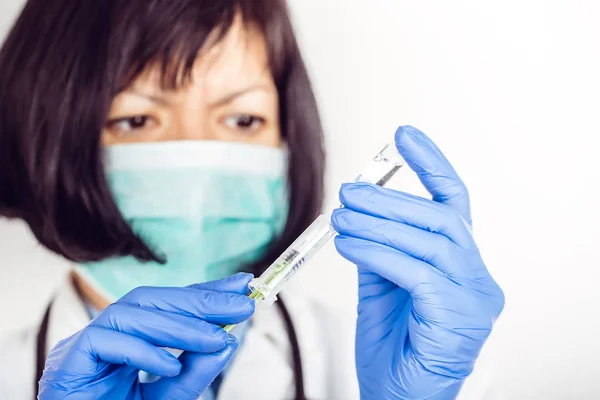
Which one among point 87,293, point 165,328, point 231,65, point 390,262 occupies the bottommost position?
point 87,293

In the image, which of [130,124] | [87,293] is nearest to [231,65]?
[130,124]

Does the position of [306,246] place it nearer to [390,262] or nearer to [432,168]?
[390,262]

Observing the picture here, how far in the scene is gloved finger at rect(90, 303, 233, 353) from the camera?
838 mm

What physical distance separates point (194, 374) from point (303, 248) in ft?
0.84

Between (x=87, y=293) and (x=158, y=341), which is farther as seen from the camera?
(x=87, y=293)

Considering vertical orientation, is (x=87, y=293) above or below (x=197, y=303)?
below

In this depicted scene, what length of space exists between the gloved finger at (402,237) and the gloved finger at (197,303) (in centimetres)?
18

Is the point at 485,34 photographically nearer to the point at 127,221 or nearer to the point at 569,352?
the point at 569,352

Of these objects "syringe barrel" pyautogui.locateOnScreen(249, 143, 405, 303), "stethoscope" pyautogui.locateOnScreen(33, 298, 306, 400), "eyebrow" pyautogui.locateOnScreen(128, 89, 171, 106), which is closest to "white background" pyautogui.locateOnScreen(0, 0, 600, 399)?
"stethoscope" pyautogui.locateOnScreen(33, 298, 306, 400)

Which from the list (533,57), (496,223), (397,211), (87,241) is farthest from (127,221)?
(533,57)

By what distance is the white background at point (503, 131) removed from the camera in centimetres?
101

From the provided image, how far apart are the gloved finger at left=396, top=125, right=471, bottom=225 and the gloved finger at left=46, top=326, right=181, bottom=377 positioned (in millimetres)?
467

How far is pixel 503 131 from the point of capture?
1.02 meters

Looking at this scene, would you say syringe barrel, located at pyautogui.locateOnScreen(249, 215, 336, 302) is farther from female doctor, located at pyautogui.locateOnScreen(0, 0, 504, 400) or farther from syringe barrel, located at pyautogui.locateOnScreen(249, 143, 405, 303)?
female doctor, located at pyautogui.locateOnScreen(0, 0, 504, 400)
